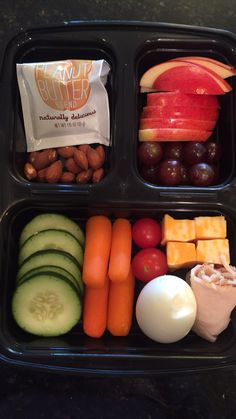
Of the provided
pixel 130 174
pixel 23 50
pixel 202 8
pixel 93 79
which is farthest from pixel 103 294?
pixel 202 8

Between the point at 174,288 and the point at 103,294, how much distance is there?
0.63 ft

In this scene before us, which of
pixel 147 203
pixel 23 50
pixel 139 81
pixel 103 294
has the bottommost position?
pixel 103 294

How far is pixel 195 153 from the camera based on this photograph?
1.18 metres

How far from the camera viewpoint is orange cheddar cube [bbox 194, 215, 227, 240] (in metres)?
1.12

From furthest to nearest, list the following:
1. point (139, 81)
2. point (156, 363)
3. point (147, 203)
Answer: point (139, 81)
point (147, 203)
point (156, 363)

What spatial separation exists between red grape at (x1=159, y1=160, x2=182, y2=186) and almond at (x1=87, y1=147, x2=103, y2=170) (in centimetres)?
16

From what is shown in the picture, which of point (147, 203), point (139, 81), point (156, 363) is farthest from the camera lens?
point (139, 81)

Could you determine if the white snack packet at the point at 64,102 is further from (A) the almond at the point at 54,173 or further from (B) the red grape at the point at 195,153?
(B) the red grape at the point at 195,153

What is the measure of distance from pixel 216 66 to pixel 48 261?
0.66 metres

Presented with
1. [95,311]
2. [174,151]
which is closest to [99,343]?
[95,311]

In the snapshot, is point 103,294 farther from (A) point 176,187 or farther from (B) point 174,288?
(A) point 176,187

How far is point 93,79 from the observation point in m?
1.19

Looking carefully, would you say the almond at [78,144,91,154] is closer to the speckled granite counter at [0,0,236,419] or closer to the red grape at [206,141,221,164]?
the red grape at [206,141,221,164]

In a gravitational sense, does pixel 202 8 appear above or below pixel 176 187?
above
